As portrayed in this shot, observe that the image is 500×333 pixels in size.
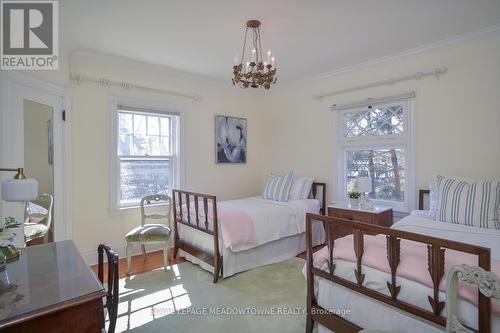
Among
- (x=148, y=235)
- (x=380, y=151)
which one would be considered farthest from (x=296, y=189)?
(x=148, y=235)

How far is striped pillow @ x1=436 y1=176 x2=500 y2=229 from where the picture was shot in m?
2.28

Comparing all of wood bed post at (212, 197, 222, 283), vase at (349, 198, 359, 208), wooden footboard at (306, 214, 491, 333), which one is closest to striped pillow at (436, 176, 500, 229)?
vase at (349, 198, 359, 208)

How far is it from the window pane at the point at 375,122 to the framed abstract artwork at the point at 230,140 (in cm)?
170

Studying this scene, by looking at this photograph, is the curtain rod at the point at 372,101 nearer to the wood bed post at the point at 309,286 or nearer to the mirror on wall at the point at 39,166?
the wood bed post at the point at 309,286

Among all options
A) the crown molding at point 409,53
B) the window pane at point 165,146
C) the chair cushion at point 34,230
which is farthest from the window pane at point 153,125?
the crown molding at point 409,53

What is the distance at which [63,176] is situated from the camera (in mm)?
2801

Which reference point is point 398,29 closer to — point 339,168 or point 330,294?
point 339,168

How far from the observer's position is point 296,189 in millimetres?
4027

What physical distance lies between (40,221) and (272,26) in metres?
2.73

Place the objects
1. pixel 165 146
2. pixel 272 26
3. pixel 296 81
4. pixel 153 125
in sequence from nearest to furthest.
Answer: pixel 272 26, pixel 153 125, pixel 165 146, pixel 296 81

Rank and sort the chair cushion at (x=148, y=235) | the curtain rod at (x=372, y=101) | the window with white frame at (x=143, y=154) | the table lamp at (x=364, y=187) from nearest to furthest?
the chair cushion at (x=148, y=235)
the curtain rod at (x=372, y=101)
the table lamp at (x=364, y=187)
the window with white frame at (x=143, y=154)

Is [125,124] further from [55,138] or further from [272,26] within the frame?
[272,26]

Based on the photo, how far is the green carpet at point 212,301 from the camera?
207cm

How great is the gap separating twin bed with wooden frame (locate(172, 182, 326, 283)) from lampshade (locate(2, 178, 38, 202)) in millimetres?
1581
